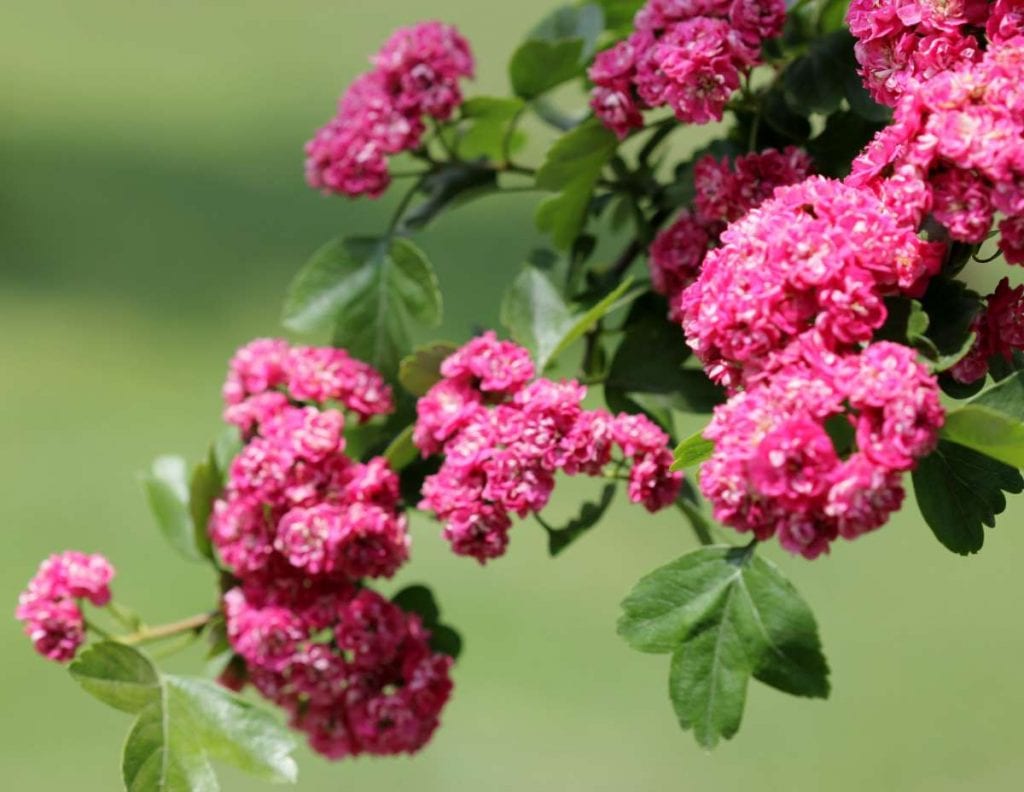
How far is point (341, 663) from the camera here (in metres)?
0.86

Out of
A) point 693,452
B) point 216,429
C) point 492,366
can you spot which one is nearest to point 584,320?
point 492,366

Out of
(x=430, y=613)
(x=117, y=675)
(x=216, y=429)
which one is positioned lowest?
(x=216, y=429)

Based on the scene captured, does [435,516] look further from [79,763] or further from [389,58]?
[79,763]

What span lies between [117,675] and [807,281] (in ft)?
1.40

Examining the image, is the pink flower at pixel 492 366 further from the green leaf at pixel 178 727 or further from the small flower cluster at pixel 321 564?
the green leaf at pixel 178 727

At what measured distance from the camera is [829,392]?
0.54 m

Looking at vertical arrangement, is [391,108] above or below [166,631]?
above

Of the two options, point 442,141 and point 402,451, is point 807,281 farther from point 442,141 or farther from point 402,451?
point 442,141

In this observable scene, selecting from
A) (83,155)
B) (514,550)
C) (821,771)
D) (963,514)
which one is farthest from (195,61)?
(963,514)

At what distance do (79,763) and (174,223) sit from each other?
2.03 metres

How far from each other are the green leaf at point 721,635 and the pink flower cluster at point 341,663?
201mm

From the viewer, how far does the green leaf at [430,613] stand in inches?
37.0

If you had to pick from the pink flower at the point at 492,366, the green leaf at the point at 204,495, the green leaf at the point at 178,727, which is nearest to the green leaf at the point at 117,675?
the green leaf at the point at 178,727

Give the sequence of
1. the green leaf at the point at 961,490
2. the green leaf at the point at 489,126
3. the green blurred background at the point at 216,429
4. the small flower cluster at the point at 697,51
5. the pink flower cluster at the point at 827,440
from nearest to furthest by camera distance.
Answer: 1. the pink flower cluster at the point at 827,440
2. the green leaf at the point at 961,490
3. the small flower cluster at the point at 697,51
4. the green leaf at the point at 489,126
5. the green blurred background at the point at 216,429
